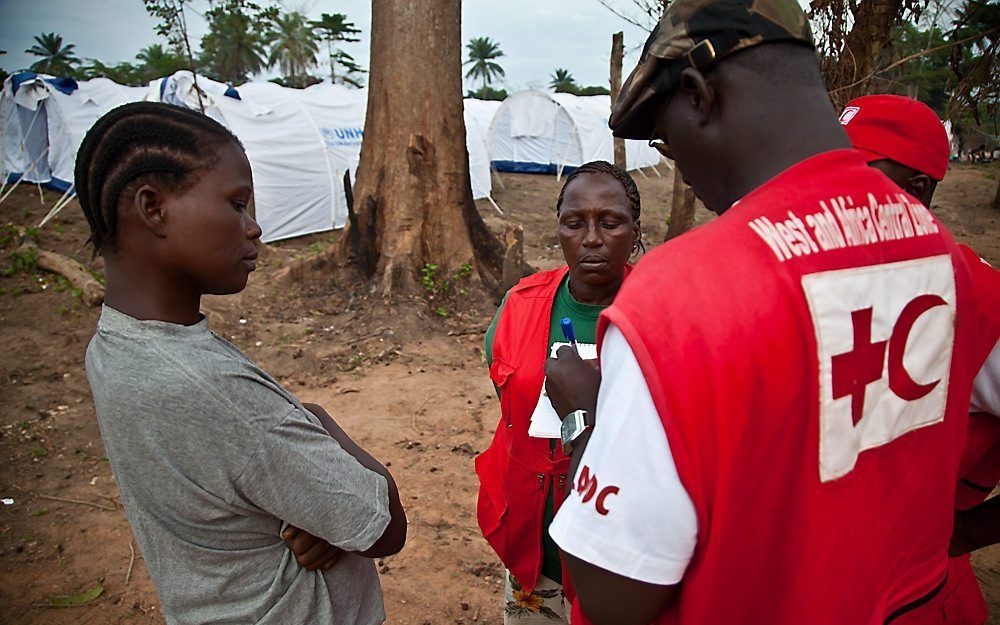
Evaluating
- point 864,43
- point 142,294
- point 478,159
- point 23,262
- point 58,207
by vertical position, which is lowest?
point 23,262

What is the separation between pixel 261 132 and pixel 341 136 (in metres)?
1.68

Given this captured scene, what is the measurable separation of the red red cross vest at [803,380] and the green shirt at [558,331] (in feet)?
3.12

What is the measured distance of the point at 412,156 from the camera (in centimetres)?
670

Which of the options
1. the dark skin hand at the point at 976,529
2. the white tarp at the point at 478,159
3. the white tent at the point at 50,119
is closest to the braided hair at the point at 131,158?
the dark skin hand at the point at 976,529

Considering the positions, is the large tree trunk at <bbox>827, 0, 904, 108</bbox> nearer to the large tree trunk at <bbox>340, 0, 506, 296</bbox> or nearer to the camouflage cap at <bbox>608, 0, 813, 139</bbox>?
the large tree trunk at <bbox>340, 0, 506, 296</bbox>

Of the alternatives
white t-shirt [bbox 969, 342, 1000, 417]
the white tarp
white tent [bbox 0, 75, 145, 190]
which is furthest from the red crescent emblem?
white tent [bbox 0, 75, 145, 190]

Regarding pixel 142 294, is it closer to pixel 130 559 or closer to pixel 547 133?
pixel 130 559

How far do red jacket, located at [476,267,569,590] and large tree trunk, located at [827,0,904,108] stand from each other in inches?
145

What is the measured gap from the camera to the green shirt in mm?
1941

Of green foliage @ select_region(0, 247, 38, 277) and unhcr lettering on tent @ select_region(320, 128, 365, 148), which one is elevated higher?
unhcr lettering on tent @ select_region(320, 128, 365, 148)

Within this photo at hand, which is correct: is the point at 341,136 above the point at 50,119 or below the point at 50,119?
above

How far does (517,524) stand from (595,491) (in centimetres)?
116

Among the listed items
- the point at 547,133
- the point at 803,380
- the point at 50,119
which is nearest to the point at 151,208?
the point at 803,380

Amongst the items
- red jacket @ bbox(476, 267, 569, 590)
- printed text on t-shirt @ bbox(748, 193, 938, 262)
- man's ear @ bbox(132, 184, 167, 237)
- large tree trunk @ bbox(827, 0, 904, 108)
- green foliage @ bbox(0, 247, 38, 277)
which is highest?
large tree trunk @ bbox(827, 0, 904, 108)
